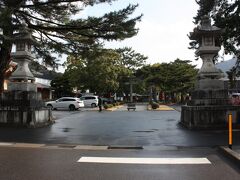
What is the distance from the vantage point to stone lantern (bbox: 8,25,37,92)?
61.6 feet

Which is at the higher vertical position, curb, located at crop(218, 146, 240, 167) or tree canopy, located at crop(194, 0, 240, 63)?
tree canopy, located at crop(194, 0, 240, 63)

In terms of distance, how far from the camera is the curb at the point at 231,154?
8995 millimetres

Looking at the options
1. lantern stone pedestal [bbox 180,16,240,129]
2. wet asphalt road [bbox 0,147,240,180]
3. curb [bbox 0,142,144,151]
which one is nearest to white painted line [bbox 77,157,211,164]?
wet asphalt road [bbox 0,147,240,180]

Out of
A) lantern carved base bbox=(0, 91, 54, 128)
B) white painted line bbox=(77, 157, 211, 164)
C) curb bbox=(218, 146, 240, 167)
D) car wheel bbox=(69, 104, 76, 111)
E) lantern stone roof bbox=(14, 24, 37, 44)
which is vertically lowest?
white painted line bbox=(77, 157, 211, 164)

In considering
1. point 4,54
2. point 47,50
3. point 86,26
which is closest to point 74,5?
point 86,26

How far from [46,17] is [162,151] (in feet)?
46.6

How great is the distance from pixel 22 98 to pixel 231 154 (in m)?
11.6

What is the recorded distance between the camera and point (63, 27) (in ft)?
72.9

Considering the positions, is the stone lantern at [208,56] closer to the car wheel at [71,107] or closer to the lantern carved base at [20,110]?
the lantern carved base at [20,110]

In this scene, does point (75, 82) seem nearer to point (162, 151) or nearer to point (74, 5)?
point (74, 5)

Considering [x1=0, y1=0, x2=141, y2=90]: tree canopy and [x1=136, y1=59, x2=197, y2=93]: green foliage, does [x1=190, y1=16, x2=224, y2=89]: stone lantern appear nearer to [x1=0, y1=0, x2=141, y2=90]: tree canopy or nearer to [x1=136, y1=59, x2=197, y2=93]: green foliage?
[x1=0, y1=0, x2=141, y2=90]: tree canopy

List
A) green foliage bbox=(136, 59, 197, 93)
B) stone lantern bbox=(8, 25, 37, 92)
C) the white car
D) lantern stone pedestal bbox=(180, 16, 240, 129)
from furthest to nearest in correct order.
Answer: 1. green foliage bbox=(136, 59, 197, 93)
2. the white car
3. stone lantern bbox=(8, 25, 37, 92)
4. lantern stone pedestal bbox=(180, 16, 240, 129)

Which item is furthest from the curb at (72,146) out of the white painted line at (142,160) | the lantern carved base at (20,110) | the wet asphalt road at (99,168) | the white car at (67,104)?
the white car at (67,104)

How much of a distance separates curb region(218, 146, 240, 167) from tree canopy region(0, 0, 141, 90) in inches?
458
